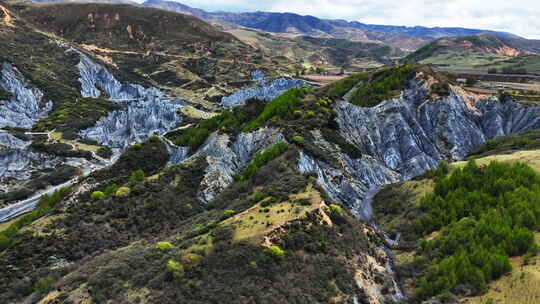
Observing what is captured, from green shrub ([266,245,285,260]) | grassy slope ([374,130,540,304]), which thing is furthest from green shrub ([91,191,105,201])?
grassy slope ([374,130,540,304])

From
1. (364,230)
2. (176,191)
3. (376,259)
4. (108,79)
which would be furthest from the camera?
(108,79)

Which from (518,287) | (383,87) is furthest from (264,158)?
(383,87)

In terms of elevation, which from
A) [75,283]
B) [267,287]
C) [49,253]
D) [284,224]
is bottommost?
[49,253]

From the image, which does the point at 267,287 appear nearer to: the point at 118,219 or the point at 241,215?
the point at 241,215

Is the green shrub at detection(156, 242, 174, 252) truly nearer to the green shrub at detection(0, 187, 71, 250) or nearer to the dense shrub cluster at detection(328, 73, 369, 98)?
the green shrub at detection(0, 187, 71, 250)

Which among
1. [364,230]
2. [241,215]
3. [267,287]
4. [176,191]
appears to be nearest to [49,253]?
[176,191]

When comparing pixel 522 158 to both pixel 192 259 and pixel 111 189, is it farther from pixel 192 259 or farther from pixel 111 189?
pixel 111 189

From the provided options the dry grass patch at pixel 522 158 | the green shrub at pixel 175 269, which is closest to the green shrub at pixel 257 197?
the green shrub at pixel 175 269
